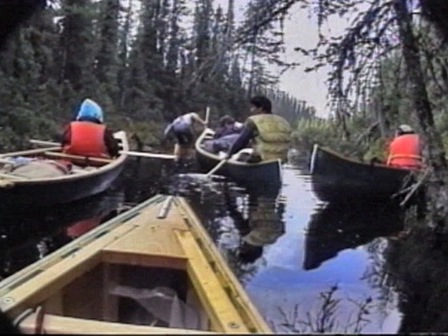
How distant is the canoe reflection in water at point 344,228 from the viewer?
23.0 ft

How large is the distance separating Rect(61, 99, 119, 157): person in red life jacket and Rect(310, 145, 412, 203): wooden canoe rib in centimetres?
255

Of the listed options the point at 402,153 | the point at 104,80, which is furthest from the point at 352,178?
the point at 104,80

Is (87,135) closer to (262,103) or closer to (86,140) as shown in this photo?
(86,140)

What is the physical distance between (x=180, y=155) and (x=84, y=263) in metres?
13.2

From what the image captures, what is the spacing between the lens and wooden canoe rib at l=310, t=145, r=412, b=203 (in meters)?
9.59

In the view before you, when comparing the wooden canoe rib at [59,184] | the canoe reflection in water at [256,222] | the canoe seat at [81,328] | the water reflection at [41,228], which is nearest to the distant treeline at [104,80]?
the canoe reflection in water at [256,222]

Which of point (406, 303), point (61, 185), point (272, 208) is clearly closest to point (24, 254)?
point (61, 185)

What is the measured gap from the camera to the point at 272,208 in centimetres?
949

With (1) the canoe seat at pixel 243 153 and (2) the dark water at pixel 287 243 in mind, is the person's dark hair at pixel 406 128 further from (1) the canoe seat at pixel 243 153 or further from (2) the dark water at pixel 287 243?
(1) the canoe seat at pixel 243 153

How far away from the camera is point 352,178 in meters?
10.2

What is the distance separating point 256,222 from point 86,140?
237cm

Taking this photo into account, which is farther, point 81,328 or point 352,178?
point 352,178

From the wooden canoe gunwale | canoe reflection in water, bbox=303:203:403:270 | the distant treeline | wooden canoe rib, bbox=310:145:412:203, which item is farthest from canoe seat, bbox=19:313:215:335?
the distant treeline

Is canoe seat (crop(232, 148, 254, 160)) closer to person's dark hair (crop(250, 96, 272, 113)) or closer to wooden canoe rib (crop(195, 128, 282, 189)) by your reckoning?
wooden canoe rib (crop(195, 128, 282, 189))
